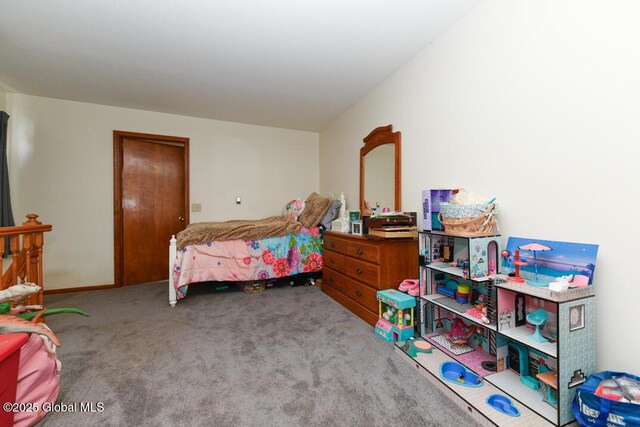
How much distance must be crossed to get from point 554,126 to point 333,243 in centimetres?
216

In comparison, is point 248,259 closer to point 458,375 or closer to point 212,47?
point 212,47

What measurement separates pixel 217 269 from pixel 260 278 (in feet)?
1.66

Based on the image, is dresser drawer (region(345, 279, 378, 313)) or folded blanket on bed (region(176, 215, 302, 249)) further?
folded blanket on bed (region(176, 215, 302, 249))

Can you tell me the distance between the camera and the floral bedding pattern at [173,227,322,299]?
2.94 m

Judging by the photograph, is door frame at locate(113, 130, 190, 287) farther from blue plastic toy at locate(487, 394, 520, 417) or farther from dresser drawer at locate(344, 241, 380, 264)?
blue plastic toy at locate(487, 394, 520, 417)

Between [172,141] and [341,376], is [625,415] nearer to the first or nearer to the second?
[341,376]

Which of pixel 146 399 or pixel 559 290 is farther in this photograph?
pixel 146 399

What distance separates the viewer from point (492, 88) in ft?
5.82

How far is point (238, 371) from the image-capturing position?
5.60ft

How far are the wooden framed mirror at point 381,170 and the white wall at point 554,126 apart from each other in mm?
436

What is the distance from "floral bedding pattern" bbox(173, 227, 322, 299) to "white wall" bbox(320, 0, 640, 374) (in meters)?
1.78

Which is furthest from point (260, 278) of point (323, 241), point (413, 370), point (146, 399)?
point (413, 370)

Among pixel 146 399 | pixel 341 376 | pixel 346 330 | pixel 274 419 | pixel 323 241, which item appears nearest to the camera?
pixel 274 419

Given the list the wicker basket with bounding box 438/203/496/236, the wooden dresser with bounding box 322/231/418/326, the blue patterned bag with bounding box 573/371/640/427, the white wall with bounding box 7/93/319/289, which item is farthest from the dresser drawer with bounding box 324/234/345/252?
the blue patterned bag with bounding box 573/371/640/427
